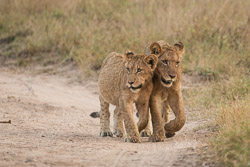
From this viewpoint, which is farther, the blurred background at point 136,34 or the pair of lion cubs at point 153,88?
the blurred background at point 136,34

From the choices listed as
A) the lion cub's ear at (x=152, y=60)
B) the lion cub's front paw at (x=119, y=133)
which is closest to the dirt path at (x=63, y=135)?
the lion cub's front paw at (x=119, y=133)

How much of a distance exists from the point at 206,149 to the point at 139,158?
64 centimetres

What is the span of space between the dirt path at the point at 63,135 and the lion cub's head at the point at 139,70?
2.17ft

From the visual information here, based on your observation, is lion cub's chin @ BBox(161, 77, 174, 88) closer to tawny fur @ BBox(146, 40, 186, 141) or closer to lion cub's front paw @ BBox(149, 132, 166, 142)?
tawny fur @ BBox(146, 40, 186, 141)

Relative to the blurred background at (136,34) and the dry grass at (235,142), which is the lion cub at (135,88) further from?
the blurred background at (136,34)

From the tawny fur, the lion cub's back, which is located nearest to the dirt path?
the tawny fur

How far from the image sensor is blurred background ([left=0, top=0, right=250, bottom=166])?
10.8 m

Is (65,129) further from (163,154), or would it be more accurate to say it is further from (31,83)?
(31,83)

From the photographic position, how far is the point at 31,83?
1173 centimetres

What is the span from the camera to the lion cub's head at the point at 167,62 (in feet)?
21.2

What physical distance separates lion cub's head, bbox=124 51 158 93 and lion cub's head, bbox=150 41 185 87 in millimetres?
97

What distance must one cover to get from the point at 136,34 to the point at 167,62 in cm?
622

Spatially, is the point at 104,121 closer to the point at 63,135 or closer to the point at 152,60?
the point at 63,135

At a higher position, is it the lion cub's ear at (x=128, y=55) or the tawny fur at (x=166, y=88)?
the lion cub's ear at (x=128, y=55)
